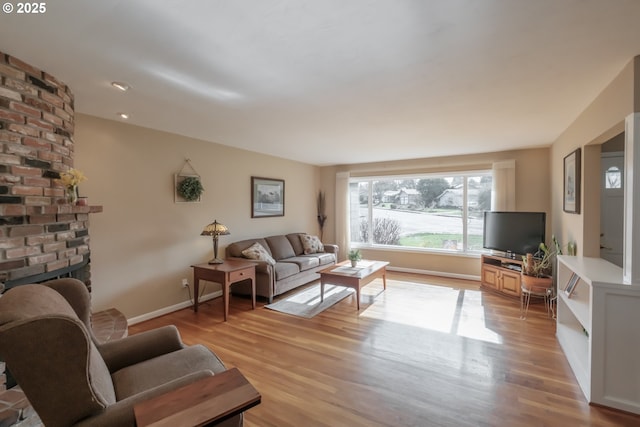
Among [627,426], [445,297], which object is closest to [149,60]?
[627,426]

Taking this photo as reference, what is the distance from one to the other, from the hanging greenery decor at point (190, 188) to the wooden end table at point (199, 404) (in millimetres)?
3016

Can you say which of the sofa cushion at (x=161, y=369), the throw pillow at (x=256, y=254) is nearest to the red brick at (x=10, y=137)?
the sofa cushion at (x=161, y=369)

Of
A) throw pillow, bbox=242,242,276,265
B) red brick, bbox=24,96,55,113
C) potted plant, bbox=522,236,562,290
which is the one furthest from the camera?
throw pillow, bbox=242,242,276,265

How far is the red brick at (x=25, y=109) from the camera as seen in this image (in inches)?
75.2

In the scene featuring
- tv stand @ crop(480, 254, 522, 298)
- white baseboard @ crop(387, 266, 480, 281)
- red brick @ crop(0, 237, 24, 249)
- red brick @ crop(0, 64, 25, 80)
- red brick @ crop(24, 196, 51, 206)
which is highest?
red brick @ crop(0, 64, 25, 80)

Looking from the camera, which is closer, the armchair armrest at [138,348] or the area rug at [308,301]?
the armchair armrest at [138,348]

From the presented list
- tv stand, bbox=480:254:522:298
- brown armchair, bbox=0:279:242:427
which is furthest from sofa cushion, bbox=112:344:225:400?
tv stand, bbox=480:254:522:298

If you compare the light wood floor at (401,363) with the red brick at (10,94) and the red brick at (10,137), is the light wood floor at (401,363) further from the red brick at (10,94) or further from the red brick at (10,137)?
the red brick at (10,94)

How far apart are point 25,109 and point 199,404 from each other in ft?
7.56

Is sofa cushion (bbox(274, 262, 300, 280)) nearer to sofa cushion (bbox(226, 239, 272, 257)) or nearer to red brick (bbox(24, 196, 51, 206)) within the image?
sofa cushion (bbox(226, 239, 272, 257))

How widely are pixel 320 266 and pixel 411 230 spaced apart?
2.14 meters

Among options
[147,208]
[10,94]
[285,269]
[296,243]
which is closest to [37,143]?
[10,94]

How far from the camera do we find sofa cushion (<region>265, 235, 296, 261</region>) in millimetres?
5074

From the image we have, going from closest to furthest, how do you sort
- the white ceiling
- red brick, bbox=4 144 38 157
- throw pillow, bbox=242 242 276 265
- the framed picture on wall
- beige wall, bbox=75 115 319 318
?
the white ceiling
red brick, bbox=4 144 38 157
the framed picture on wall
beige wall, bbox=75 115 319 318
throw pillow, bbox=242 242 276 265
